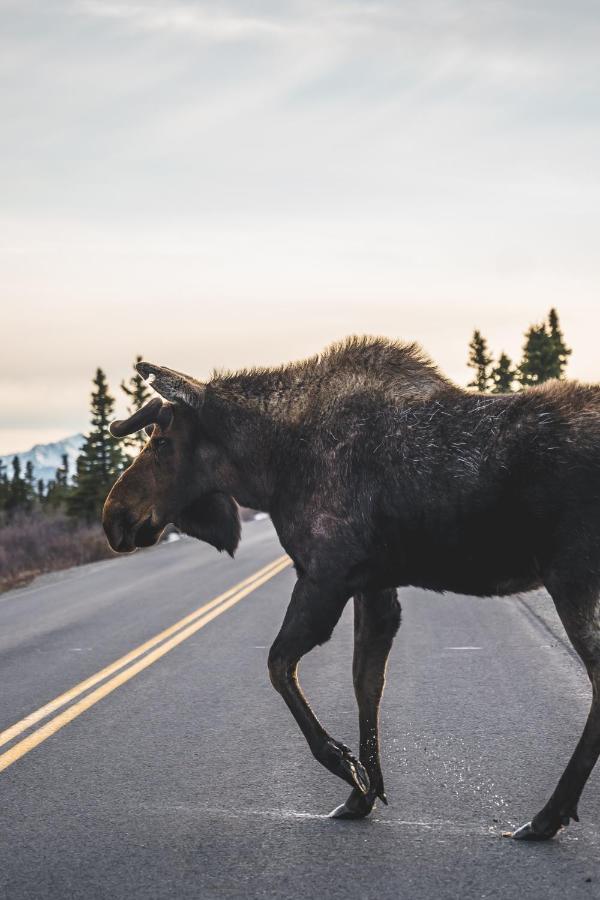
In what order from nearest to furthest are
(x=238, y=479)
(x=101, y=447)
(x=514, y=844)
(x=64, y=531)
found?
(x=514, y=844), (x=238, y=479), (x=64, y=531), (x=101, y=447)

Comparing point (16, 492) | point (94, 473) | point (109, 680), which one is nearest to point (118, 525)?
point (109, 680)

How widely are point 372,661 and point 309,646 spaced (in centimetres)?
50

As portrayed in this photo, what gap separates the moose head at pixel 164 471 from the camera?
17.1 ft

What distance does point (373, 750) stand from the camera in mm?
4773

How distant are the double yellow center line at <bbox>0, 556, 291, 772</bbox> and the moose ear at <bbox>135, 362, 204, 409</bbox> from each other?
2.30m

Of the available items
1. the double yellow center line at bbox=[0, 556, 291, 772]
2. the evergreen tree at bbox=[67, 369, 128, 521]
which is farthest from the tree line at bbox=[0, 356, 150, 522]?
the double yellow center line at bbox=[0, 556, 291, 772]

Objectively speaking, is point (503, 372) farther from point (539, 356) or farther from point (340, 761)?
point (340, 761)

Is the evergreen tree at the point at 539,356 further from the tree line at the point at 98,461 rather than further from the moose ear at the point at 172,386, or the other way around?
the moose ear at the point at 172,386

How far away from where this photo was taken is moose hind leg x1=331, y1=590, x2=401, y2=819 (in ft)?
15.7

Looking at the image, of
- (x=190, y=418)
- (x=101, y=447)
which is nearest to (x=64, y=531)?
(x=101, y=447)

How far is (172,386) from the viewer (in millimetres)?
5125

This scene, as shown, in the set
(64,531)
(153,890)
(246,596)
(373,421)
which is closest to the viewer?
(153,890)

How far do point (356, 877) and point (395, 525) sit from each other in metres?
1.39

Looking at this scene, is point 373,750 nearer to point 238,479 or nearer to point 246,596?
→ point 238,479
